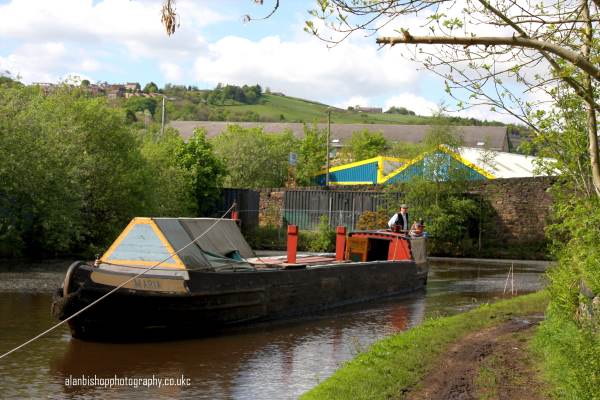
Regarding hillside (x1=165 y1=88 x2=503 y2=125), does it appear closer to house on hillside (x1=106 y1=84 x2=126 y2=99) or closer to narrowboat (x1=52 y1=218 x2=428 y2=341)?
house on hillside (x1=106 y1=84 x2=126 y2=99)

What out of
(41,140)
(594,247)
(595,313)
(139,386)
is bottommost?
(139,386)

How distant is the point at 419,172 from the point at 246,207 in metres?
9.97

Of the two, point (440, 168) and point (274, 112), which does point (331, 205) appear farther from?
point (274, 112)

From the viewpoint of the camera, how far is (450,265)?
119ft

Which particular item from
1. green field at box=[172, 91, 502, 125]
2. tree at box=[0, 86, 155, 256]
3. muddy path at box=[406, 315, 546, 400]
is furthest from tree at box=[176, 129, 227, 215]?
green field at box=[172, 91, 502, 125]

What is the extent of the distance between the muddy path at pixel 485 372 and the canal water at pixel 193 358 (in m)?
1.79

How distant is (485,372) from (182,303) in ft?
19.4

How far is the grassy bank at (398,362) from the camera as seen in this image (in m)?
9.64

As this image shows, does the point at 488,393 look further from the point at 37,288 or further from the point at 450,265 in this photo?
the point at 450,265

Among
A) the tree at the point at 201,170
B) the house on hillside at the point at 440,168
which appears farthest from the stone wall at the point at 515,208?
the tree at the point at 201,170

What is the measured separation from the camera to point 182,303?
565 inches

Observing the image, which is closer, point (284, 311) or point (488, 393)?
point (488, 393)

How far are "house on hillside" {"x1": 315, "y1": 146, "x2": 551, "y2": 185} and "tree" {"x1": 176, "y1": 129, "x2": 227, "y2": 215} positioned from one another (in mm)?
9825

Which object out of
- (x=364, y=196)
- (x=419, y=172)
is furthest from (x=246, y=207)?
(x=419, y=172)
